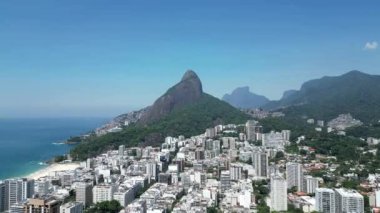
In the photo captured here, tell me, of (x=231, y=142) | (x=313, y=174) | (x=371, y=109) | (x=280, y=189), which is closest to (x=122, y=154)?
(x=231, y=142)

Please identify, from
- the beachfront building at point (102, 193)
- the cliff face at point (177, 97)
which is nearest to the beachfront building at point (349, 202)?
the beachfront building at point (102, 193)

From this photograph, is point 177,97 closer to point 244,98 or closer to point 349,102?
point 349,102

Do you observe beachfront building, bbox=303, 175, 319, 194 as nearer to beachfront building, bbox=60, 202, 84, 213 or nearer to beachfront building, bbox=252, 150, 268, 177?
beachfront building, bbox=252, 150, 268, 177

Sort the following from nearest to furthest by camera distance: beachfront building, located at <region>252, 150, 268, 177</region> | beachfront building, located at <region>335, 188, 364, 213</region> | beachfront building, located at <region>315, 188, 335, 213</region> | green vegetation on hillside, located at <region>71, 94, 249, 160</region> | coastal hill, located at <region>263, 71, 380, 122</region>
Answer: beachfront building, located at <region>335, 188, 364, 213</region>, beachfront building, located at <region>315, 188, 335, 213</region>, beachfront building, located at <region>252, 150, 268, 177</region>, green vegetation on hillside, located at <region>71, 94, 249, 160</region>, coastal hill, located at <region>263, 71, 380, 122</region>

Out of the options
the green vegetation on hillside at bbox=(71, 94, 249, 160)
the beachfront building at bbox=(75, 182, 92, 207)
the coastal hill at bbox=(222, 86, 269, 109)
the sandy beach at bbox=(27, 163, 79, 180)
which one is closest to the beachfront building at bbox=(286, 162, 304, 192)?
the beachfront building at bbox=(75, 182, 92, 207)

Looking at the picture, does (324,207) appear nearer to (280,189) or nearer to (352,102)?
(280,189)

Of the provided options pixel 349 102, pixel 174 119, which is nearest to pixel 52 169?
pixel 174 119
